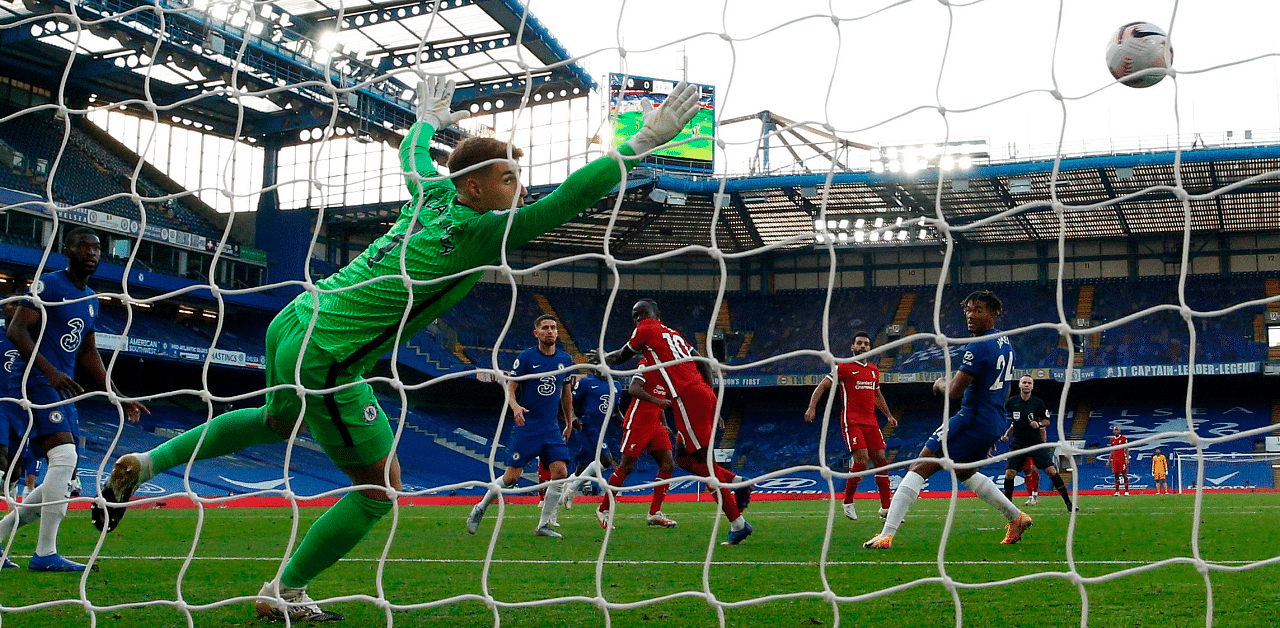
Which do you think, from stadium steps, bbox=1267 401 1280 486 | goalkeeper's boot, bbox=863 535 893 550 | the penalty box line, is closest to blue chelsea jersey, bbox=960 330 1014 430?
goalkeeper's boot, bbox=863 535 893 550

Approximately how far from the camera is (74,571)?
17.9 ft

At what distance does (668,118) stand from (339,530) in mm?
1849

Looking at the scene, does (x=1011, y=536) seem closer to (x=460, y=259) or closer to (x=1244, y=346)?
(x=460, y=259)

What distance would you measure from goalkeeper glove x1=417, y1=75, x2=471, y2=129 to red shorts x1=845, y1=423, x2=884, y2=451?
21.0 feet

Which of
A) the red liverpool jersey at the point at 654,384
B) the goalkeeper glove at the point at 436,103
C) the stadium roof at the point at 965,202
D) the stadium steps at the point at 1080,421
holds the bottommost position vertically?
the stadium steps at the point at 1080,421

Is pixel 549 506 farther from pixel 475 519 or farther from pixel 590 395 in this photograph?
pixel 590 395

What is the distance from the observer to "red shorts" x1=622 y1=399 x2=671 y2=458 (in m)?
8.74

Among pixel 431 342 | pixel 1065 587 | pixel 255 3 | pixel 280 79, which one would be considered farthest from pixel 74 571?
pixel 431 342

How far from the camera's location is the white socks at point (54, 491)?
5.45 meters

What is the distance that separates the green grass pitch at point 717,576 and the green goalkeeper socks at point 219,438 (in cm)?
50

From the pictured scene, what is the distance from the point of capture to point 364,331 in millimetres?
3852

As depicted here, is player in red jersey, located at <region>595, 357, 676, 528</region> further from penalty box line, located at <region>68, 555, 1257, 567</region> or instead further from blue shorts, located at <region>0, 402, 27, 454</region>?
blue shorts, located at <region>0, 402, 27, 454</region>

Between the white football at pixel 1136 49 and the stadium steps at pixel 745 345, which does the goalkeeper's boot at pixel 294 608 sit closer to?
the white football at pixel 1136 49

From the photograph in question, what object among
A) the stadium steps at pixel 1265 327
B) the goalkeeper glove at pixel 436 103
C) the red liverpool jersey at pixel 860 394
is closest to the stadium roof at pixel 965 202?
the stadium steps at pixel 1265 327
